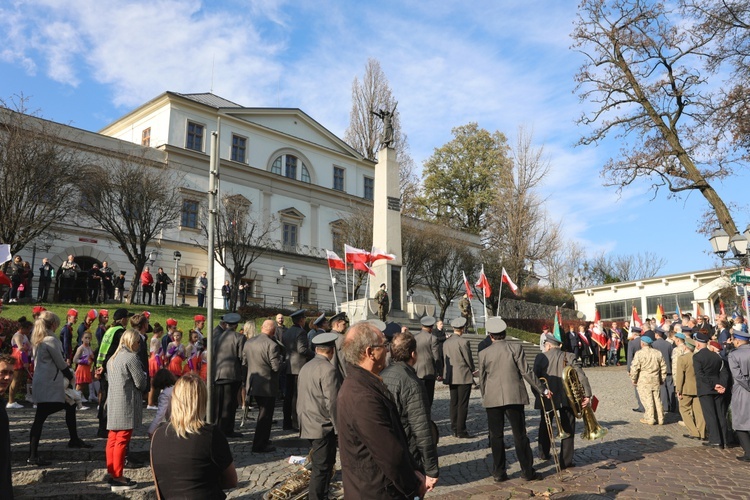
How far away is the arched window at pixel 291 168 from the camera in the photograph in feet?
142

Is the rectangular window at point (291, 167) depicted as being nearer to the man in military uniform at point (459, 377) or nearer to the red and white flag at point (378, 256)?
the red and white flag at point (378, 256)

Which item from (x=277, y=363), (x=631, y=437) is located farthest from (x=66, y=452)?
(x=631, y=437)

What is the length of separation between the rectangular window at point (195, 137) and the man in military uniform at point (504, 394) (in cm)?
3432

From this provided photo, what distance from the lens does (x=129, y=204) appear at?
92.1ft

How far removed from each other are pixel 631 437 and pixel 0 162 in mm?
23840

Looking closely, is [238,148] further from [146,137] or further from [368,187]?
[368,187]

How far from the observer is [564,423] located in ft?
26.5

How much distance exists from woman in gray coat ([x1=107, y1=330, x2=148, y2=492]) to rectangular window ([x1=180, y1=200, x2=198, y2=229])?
31681 millimetres

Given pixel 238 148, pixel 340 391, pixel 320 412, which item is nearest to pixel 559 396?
pixel 320 412

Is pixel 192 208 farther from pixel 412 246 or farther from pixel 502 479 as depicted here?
pixel 502 479

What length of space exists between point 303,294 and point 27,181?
848 inches

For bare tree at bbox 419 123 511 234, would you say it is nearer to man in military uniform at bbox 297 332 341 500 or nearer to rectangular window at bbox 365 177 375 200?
rectangular window at bbox 365 177 375 200

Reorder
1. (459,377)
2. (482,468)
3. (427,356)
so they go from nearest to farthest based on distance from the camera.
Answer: (482,468), (459,377), (427,356)

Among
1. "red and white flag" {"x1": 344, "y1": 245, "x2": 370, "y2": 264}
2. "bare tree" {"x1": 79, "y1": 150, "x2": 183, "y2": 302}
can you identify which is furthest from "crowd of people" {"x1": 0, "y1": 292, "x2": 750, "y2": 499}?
"bare tree" {"x1": 79, "y1": 150, "x2": 183, "y2": 302}
